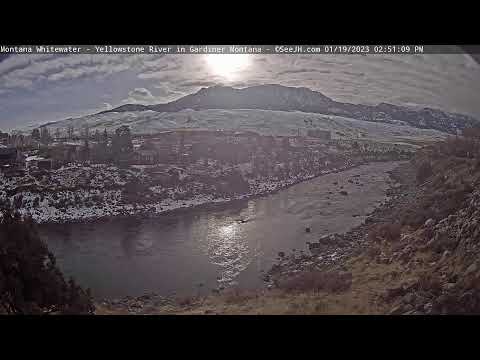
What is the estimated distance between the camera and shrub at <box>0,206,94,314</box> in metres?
3.43

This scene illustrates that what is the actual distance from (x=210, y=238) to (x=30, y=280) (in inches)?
83.0

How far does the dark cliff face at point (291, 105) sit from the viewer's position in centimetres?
445

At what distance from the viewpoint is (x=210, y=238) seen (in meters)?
4.52

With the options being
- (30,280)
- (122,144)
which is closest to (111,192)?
(122,144)

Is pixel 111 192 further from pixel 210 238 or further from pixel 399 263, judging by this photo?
pixel 399 263

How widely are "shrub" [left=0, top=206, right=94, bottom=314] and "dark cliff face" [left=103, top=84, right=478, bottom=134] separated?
2008mm

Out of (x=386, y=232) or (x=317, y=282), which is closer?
(x=317, y=282)

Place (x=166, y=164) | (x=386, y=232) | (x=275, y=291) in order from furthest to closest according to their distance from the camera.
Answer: (x=166, y=164)
(x=386, y=232)
(x=275, y=291)

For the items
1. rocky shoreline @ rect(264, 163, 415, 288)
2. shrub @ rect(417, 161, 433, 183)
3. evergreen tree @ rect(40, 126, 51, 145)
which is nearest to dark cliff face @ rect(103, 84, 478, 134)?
shrub @ rect(417, 161, 433, 183)

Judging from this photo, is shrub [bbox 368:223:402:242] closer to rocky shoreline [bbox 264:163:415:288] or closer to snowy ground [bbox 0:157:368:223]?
rocky shoreline [bbox 264:163:415:288]
